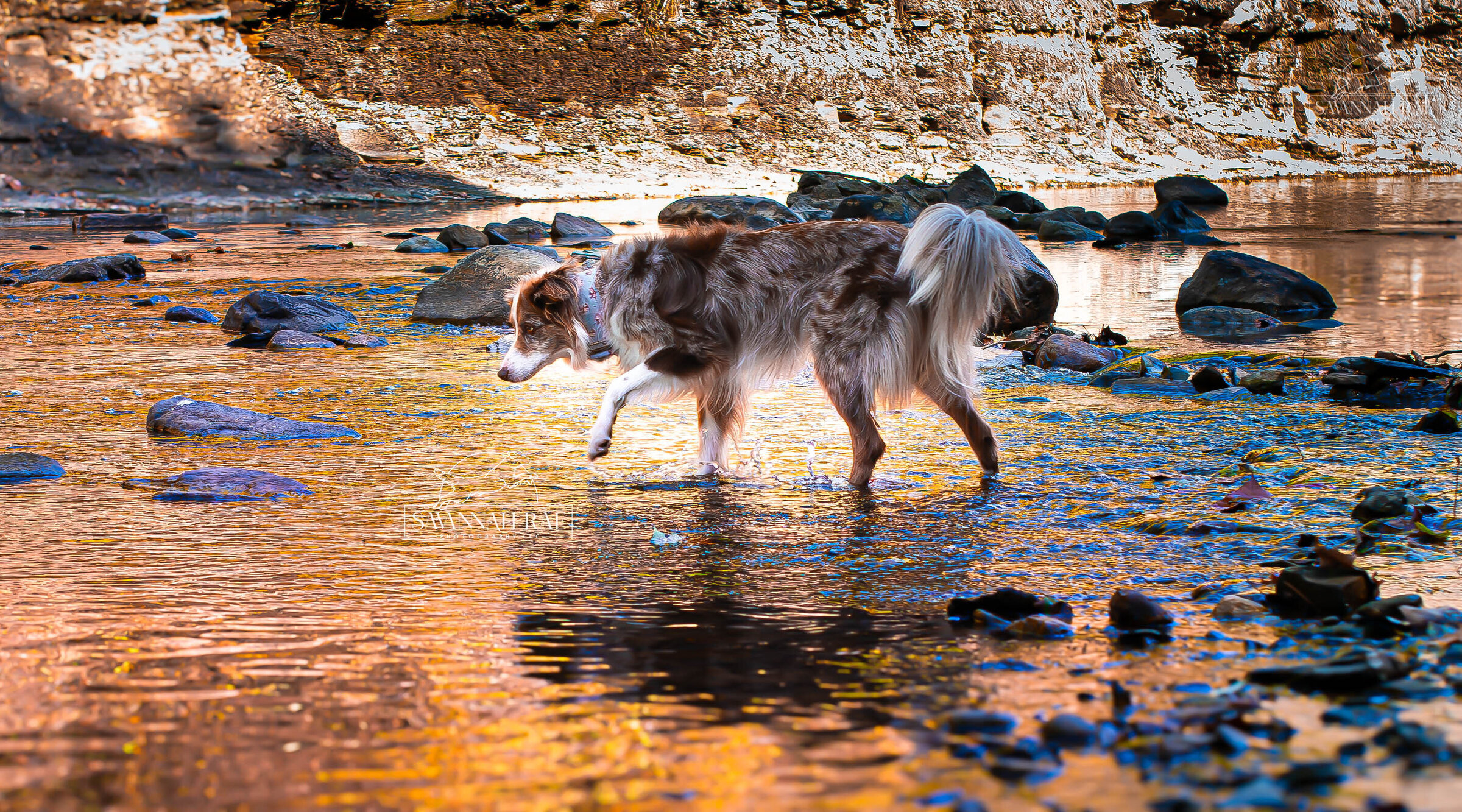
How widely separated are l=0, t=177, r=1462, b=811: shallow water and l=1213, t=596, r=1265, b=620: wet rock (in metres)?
0.07

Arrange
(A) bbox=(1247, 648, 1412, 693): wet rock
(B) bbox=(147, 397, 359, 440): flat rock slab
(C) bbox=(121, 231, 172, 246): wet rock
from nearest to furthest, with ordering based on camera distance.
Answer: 1. (A) bbox=(1247, 648, 1412, 693): wet rock
2. (B) bbox=(147, 397, 359, 440): flat rock slab
3. (C) bbox=(121, 231, 172, 246): wet rock

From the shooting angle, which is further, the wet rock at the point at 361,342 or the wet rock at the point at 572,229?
the wet rock at the point at 572,229

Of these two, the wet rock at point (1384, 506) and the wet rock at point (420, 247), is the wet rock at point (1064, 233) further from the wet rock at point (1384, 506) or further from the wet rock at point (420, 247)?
the wet rock at point (1384, 506)

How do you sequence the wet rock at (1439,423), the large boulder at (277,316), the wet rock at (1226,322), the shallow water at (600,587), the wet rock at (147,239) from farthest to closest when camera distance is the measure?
1. the wet rock at (147,239)
2. the wet rock at (1226,322)
3. the large boulder at (277,316)
4. the wet rock at (1439,423)
5. the shallow water at (600,587)

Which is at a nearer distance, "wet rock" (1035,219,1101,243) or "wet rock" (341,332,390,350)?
"wet rock" (341,332,390,350)

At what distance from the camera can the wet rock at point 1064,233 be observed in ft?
78.8

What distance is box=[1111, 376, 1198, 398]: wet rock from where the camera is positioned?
8203 millimetres

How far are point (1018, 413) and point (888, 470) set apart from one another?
1619 millimetres

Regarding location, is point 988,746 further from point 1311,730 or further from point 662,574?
point 662,574

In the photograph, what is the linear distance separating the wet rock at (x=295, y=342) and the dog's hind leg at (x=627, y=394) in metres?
4.91

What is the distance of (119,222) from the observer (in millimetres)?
27484

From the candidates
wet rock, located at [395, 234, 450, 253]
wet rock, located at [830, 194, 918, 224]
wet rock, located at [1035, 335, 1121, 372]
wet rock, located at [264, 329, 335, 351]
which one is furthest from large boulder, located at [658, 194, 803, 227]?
wet rock, located at [1035, 335, 1121, 372]

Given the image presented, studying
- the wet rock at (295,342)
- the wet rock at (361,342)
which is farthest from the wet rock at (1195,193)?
the wet rock at (295,342)

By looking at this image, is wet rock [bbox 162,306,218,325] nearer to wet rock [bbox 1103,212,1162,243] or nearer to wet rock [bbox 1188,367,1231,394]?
wet rock [bbox 1188,367,1231,394]
